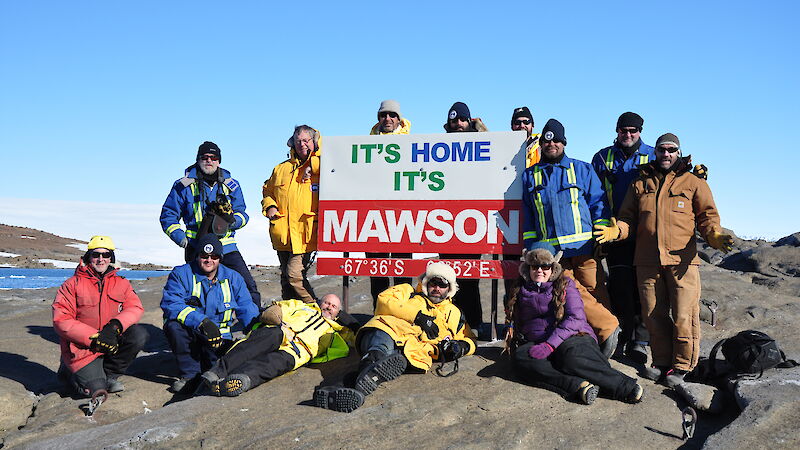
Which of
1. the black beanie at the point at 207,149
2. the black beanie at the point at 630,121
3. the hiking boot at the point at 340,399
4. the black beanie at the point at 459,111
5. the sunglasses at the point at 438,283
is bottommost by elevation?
the hiking boot at the point at 340,399

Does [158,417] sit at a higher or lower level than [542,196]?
lower

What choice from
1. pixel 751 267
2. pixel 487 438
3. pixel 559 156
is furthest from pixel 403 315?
pixel 751 267

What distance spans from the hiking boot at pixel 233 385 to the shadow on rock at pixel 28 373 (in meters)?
2.02

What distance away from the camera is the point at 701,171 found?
604 cm

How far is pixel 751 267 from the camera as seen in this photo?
48.3ft

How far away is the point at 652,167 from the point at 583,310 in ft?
4.83

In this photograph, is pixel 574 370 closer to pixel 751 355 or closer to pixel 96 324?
pixel 751 355

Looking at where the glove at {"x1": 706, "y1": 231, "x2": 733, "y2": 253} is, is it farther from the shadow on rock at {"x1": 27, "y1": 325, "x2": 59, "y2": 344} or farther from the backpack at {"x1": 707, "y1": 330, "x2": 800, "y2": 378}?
the shadow on rock at {"x1": 27, "y1": 325, "x2": 59, "y2": 344}

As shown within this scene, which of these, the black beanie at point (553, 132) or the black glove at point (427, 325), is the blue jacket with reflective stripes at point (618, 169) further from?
the black glove at point (427, 325)

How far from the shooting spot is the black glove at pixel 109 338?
5684 millimetres

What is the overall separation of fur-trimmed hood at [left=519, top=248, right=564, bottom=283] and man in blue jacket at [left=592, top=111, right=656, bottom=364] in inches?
48.4

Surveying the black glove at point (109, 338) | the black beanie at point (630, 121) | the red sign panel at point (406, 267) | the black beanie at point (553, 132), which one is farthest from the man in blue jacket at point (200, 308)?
the black beanie at point (630, 121)

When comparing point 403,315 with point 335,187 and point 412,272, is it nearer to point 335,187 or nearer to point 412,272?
point 412,272

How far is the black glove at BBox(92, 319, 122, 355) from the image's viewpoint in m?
5.68
